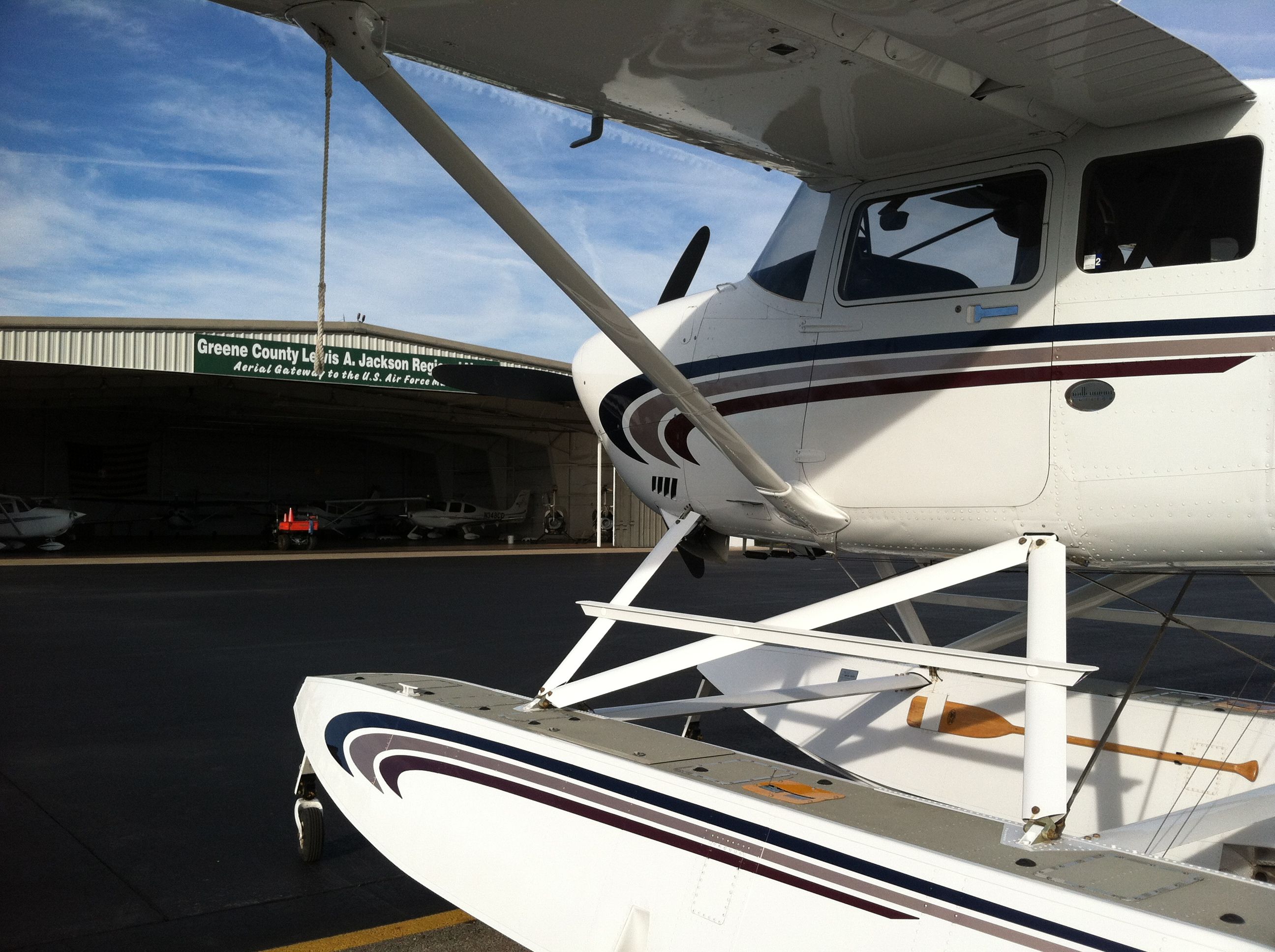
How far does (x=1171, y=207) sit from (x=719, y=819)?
2.47 metres

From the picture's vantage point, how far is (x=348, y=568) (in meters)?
21.5

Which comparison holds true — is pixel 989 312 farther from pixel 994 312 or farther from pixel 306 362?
pixel 306 362

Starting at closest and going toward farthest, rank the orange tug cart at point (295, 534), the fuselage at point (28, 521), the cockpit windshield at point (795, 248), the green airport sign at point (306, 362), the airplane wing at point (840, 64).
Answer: the airplane wing at point (840, 64) < the cockpit windshield at point (795, 248) < the green airport sign at point (306, 362) < the fuselage at point (28, 521) < the orange tug cart at point (295, 534)

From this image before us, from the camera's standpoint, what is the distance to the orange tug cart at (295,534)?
1126 inches

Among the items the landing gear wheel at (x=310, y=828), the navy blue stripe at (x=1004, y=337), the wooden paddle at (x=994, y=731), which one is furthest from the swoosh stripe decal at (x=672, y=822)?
the wooden paddle at (x=994, y=731)

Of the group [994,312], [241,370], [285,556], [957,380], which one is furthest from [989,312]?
[285,556]

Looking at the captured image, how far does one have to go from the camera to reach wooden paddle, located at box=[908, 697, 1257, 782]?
407 cm

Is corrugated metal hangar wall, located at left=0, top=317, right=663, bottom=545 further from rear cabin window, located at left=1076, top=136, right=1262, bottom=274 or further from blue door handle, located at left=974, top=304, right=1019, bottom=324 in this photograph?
rear cabin window, located at left=1076, top=136, right=1262, bottom=274

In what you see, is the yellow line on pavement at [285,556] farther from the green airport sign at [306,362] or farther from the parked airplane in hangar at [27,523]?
the green airport sign at [306,362]

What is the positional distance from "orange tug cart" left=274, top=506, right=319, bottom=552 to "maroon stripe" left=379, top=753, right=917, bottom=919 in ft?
86.6

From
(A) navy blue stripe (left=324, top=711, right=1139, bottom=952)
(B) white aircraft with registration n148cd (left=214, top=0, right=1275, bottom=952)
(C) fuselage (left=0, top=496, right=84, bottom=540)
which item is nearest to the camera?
(A) navy blue stripe (left=324, top=711, right=1139, bottom=952)

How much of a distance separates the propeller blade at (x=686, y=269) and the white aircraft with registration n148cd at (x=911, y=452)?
1322mm

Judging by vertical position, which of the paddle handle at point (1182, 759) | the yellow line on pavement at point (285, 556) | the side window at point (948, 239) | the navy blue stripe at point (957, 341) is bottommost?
the yellow line on pavement at point (285, 556)

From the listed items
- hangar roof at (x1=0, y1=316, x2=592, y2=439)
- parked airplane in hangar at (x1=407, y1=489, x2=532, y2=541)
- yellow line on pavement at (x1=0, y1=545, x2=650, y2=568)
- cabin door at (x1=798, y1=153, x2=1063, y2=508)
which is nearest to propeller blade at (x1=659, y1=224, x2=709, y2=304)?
cabin door at (x1=798, y1=153, x2=1063, y2=508)
